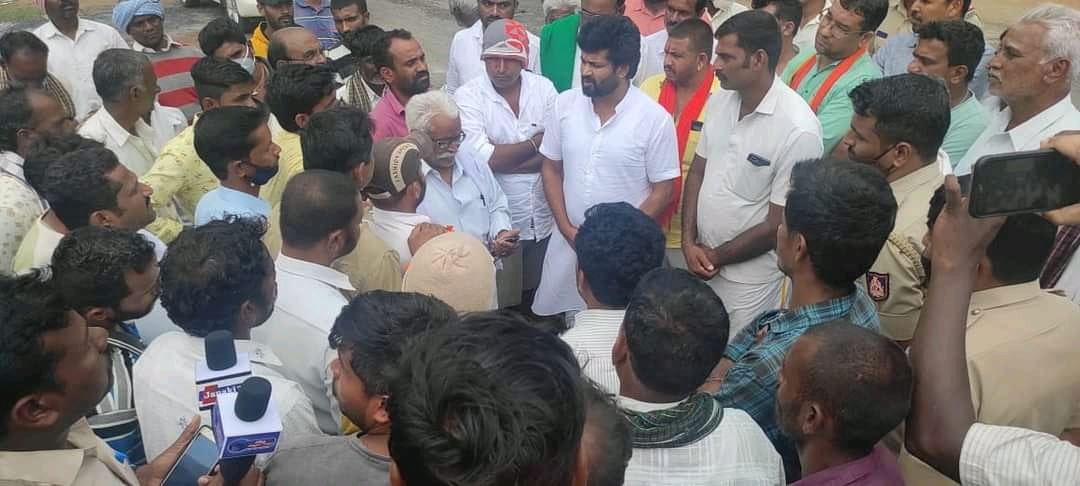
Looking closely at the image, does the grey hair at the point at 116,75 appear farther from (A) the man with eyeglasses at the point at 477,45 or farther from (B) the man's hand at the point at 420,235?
(A) the man with eyeglasses at the point at 477,45

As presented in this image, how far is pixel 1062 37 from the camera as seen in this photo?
3537 mm

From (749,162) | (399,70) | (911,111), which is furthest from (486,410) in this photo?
(399,70)

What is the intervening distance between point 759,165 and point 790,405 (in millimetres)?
1916

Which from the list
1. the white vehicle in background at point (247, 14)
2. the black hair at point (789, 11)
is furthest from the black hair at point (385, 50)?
the white vehicle in background at point (247, 14)

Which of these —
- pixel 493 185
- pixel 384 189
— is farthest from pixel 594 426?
pixel 493 185

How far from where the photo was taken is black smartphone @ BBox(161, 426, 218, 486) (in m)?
1.86

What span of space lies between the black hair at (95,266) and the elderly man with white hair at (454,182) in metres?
1.54

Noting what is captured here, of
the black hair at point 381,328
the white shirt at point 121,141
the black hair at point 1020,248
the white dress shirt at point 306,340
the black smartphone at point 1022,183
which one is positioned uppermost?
the black smartphone at point 1022,183

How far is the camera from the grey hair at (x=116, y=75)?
426 centimetres

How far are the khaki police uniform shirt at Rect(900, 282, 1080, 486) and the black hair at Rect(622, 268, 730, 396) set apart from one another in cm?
68

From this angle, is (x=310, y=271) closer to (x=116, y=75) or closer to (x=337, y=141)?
(x=337, y=141)

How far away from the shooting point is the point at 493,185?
4.34m

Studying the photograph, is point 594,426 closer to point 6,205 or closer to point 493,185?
point 493,185

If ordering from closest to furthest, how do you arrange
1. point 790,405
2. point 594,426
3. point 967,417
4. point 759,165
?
point 594,426, point 967,417, point 790,405, point 759,165
